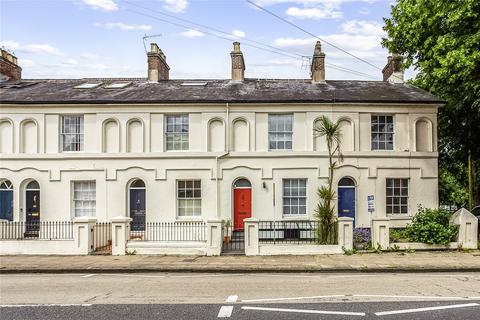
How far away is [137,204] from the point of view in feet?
74.1

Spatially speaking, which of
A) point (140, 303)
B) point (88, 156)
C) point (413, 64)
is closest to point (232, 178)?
point (88, 156)

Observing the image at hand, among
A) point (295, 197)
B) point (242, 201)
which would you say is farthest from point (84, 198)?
point (295, 197)

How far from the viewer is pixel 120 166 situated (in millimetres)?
22438

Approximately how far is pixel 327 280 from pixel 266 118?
1123 centimetres

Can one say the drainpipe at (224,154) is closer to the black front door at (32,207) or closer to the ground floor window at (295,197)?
the ground floor window at (295,197)

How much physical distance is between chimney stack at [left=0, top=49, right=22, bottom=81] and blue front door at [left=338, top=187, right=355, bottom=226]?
775 inches

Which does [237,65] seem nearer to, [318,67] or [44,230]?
[318,67]

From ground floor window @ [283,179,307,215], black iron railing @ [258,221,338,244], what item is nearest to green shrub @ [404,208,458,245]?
black iron railing @ [258,221,338,244]

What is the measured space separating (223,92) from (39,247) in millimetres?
10898

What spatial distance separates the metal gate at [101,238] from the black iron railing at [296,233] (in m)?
6.30

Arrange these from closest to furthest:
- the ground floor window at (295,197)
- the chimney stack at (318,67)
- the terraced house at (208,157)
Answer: the terraced house at (208,157) → the ground floor window at (295,197) → the chimney stack at (318,67)

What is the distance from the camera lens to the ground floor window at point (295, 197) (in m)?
22.5

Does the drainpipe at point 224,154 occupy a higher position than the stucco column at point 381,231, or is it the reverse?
the drainpipe at point 224,154

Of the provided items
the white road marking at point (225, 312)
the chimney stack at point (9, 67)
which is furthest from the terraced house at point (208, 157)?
the white road marking at point (225, 312)
